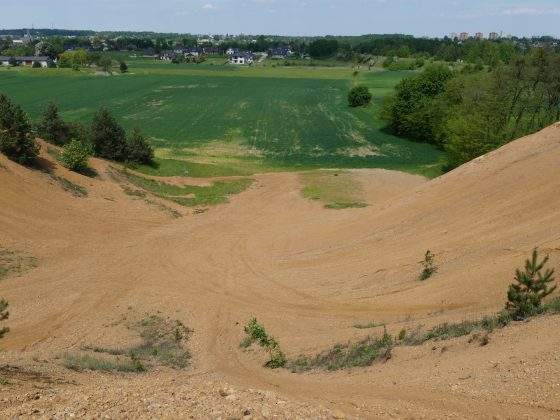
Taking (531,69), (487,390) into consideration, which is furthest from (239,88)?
(487,390)

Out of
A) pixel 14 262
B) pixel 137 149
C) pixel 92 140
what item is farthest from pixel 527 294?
pixel 92 140

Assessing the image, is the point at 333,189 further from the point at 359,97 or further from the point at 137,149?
the point at 359,97

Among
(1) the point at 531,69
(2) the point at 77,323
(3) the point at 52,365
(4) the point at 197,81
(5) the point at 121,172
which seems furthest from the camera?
(4) the point at 197,81

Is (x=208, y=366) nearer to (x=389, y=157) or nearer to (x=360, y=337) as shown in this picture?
(x=360, y=337)

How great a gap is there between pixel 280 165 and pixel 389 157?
1297 centimetres

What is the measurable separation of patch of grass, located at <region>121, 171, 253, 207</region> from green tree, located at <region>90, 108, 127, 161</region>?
14.6 ft

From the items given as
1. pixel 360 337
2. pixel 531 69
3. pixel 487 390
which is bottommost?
pixel 360 337

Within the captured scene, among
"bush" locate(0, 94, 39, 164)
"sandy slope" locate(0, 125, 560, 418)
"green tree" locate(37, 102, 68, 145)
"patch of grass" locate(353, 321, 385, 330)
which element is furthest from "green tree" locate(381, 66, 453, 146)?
"patch of grass" locate(353, 321, 385, 330)

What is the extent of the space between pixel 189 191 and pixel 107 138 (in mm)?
9418

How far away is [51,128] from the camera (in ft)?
156

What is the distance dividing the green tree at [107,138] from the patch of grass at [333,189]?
15631mm

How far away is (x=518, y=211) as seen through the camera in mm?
26828

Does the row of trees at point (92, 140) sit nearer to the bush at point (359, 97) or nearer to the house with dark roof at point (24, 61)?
the bush at point (359, 97)

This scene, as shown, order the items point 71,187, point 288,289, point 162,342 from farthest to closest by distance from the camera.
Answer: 1. point 71,187
2. point 288,289
3. point 162,342
